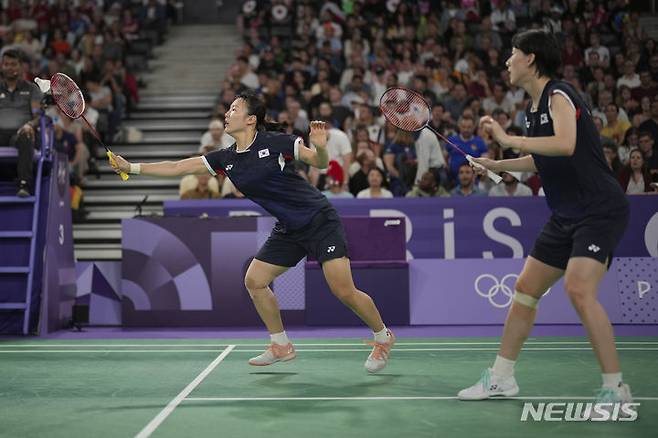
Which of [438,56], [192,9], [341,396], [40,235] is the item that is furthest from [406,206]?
[192,9]

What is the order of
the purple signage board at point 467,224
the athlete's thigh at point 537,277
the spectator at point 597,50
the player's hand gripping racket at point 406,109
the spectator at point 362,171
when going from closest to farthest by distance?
the athlete's thigh at point 537,277, the player's hand gripping racket at point 406,109, the purple signage board at point 467,224, the spectator at point 362,171, the spectator at point 597,50

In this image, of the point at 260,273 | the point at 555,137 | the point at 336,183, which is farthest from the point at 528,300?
the point at 336,183

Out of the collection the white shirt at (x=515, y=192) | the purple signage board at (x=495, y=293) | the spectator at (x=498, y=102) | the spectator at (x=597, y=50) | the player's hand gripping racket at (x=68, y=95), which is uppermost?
the spectator at (x=597, y=50)

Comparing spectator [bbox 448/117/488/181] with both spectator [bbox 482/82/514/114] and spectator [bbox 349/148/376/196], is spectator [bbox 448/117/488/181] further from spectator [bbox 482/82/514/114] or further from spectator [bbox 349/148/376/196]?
spectator [bbox 482/82/514/114]

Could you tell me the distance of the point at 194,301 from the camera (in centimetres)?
991

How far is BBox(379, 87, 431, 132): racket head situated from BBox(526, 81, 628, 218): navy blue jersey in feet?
4.26

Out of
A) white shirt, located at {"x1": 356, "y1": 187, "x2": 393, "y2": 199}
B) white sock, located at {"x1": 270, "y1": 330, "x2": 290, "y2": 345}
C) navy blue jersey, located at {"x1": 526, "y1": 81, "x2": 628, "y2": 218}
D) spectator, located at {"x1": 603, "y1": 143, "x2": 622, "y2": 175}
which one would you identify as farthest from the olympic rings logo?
navy blue jersey, located at {"x1": 526, "y1": 81, "x2": 628, "y2": 218}

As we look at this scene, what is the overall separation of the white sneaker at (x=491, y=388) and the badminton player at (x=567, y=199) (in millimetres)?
271

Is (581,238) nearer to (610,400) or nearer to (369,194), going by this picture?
(610,400)

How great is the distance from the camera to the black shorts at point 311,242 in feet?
20.8

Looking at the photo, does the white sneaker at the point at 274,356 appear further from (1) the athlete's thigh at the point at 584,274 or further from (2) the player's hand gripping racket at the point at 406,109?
(1) the athlete's thigh at the point at 584,274

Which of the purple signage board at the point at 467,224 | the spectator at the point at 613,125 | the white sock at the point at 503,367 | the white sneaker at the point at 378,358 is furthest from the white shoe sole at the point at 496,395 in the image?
the spectator at the point at 613,125

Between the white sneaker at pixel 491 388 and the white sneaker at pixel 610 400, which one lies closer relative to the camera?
the white sneaker at pixel 610 400

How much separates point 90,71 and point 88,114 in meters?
1.42
